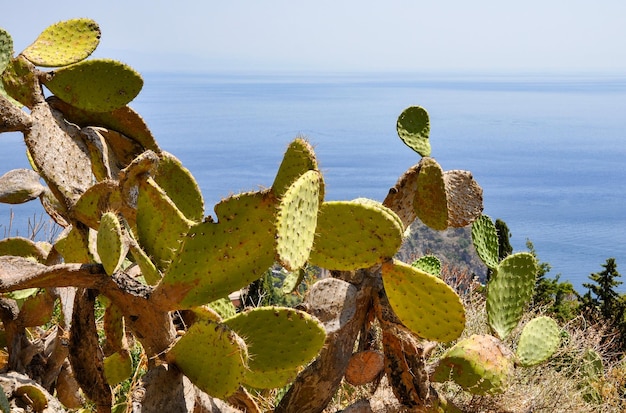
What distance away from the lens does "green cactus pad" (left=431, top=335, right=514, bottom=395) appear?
2.38 metres

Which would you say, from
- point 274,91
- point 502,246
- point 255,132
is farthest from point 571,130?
point 502,246

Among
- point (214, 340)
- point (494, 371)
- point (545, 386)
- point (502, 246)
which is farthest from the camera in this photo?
point (502, 246)

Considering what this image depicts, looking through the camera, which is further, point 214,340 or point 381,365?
point 381,365

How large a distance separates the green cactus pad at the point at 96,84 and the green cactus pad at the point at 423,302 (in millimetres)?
902

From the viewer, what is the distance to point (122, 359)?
238cm

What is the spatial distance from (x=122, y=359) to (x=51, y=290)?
391mm

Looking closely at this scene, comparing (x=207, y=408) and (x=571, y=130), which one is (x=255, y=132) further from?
(x=207, y=408)

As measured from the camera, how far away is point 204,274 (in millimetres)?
1622

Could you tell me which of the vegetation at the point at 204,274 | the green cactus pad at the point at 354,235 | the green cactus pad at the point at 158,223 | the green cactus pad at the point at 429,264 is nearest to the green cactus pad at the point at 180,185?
the vegetation at the point at 204,274

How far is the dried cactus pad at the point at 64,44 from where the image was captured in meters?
2.28

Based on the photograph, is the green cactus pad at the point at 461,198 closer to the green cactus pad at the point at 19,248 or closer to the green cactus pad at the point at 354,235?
the green cactus pad at the point at 354,235

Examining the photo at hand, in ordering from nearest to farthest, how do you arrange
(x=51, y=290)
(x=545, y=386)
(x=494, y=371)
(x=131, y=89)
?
(x=131, y=89), (x=494, y=371), (x=51, y=290), (x=545, y=386)

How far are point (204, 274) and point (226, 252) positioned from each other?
0.21 ft

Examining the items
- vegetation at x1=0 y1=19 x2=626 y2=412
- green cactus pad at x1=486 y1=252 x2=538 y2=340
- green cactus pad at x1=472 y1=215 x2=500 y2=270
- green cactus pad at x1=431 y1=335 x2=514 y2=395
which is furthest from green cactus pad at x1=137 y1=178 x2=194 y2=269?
green cactus pad at x1=472 y1=215 x2=500 y2=270
